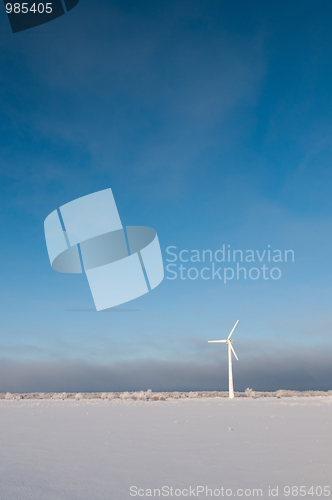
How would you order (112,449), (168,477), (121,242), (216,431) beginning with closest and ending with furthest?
(168,477) < (112,449) < (216,431) < (121,242)

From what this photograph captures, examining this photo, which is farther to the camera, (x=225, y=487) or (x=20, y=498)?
(x=225, y=487)

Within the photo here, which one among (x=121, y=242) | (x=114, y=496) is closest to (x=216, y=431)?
(x=114, y=496)

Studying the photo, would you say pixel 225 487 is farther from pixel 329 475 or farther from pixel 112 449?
pixel 112 449

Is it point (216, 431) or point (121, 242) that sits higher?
point (121, 242)

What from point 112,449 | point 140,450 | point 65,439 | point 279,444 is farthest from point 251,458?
point 65,439

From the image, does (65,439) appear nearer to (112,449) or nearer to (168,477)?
(112,449)

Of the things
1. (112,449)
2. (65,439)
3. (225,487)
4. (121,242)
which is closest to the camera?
(225,487)

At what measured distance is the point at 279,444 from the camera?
10.1 meters

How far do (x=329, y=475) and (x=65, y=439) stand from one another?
793 cm

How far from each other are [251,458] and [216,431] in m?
4.65

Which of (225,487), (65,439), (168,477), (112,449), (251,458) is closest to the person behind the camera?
(225,487)

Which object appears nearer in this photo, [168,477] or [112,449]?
[168,477]

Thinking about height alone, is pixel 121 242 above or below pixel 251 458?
above

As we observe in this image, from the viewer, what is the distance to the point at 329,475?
686 centimetres
